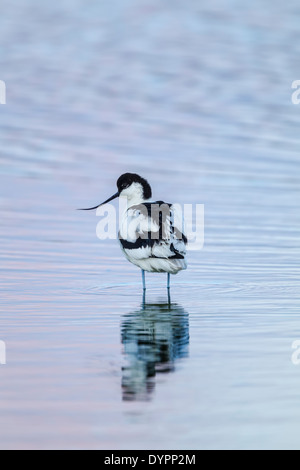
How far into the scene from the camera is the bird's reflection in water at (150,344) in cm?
779

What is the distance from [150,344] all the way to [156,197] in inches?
287

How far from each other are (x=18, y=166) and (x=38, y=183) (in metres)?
1.08

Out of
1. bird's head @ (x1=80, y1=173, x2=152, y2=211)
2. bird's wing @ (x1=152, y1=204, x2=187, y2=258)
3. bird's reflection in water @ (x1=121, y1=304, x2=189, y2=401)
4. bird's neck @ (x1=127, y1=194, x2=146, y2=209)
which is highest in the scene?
bird's head @ (x1=80, y1=173, x2=152, y2=211)

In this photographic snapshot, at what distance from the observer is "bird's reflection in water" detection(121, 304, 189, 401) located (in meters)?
7.79

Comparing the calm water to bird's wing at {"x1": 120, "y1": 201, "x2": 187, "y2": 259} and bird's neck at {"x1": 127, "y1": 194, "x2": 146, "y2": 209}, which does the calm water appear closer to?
bird's wing at {"x1": 120, "y1": 201, "x2": 187, "y2": 259}

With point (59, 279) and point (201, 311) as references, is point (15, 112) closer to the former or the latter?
point (59, 279)

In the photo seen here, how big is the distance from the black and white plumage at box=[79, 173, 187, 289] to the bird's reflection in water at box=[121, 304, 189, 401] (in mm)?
649

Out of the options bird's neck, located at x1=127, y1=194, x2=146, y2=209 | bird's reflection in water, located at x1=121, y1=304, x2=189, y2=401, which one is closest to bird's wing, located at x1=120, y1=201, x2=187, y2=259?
bird's reflection in water, located at x1=121, y1=304, x2=189, y2=401

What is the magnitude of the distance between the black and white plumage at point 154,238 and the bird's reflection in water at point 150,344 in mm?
649

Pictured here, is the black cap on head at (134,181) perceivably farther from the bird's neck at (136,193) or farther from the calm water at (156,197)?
the calm water at (156,197)

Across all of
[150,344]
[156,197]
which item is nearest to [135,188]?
[156,197]

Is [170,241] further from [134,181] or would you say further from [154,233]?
[134,181]

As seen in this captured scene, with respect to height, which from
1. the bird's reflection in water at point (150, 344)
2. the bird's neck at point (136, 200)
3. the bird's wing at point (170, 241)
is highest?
the bird's neck at point (136, 200)

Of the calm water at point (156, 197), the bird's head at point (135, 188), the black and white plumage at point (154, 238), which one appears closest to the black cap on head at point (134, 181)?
the bird's head at point (135, 188)
